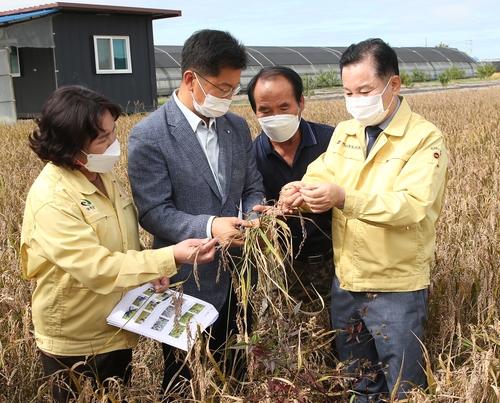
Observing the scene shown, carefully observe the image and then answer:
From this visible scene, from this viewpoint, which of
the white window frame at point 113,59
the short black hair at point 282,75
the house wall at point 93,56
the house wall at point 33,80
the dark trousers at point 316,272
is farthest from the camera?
the house wall at point 33,80

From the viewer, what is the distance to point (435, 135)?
196 cm

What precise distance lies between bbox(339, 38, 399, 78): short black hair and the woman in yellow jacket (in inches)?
30.2

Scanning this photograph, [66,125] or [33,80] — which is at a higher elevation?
[66,125]

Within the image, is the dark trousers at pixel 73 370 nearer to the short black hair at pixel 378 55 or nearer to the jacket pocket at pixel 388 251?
the jacket pocket at pixel 388 251

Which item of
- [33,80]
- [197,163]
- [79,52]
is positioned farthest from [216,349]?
[33,80]

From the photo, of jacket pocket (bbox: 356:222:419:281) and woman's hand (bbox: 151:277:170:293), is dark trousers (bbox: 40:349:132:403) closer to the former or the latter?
woman's hand (bbox: 151:277:170:293)

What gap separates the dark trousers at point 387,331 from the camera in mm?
1991

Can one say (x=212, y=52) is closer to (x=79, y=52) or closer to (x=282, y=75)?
(x=282, y=75)

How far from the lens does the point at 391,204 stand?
1822 mm

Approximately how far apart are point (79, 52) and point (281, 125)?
45.3 feet

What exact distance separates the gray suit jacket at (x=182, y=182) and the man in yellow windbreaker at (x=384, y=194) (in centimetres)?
29

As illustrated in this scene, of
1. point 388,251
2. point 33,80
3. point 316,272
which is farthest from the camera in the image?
point 33,80

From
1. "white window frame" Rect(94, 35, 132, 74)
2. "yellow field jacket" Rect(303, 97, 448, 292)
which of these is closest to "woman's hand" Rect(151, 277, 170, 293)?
"yellow field jacket" Rect(303, 97, 448, 292)

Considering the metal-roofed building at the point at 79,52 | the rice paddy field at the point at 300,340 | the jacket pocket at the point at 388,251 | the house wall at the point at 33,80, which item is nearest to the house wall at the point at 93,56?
the metal-roofed building at the point at 79,52
